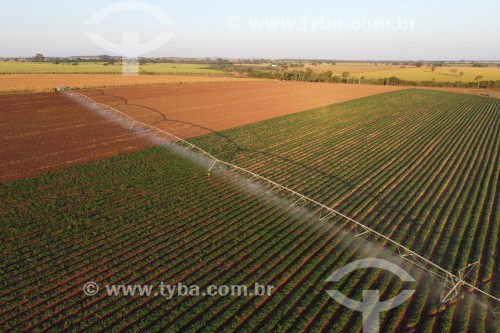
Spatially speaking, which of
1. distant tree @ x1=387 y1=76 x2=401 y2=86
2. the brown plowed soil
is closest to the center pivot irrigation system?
the brown plowed soil

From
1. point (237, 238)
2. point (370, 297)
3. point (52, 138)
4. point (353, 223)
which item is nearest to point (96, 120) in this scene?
point (52, 138)

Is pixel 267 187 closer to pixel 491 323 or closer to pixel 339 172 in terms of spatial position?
pixel 339 172

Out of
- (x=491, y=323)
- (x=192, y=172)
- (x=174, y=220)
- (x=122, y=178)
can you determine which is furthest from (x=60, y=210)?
(x=491, y=323)

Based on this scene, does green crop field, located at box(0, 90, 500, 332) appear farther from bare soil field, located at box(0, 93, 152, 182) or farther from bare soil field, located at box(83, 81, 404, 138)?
bare soil field, located at box(83, 81, 404, 138)

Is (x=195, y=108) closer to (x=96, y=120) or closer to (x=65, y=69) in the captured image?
(x=96, y=120)

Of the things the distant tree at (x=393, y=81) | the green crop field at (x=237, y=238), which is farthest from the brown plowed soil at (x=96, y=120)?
the distant tree at (x=393, y=81)
